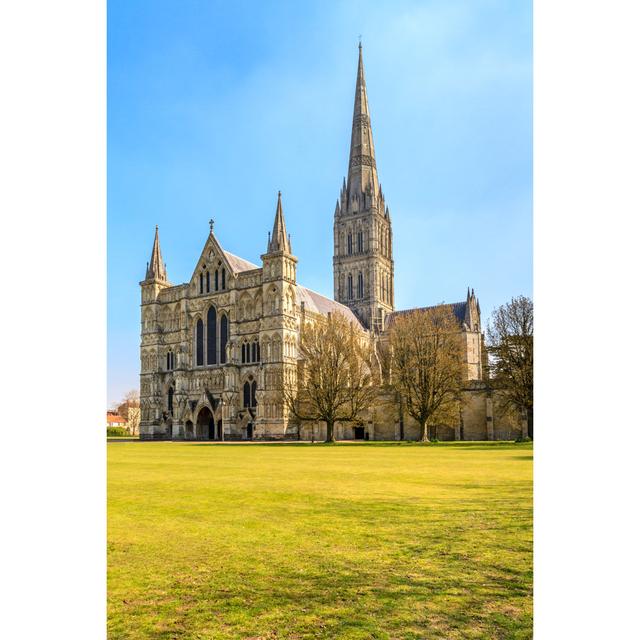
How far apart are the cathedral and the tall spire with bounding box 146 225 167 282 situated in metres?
0.12

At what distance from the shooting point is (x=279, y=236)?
5331cm

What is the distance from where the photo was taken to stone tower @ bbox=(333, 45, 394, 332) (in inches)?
3068

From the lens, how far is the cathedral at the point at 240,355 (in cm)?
5091

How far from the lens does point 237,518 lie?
8406mm

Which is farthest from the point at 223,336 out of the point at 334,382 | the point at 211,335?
the point at 334,382

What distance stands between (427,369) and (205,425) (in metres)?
25.3
